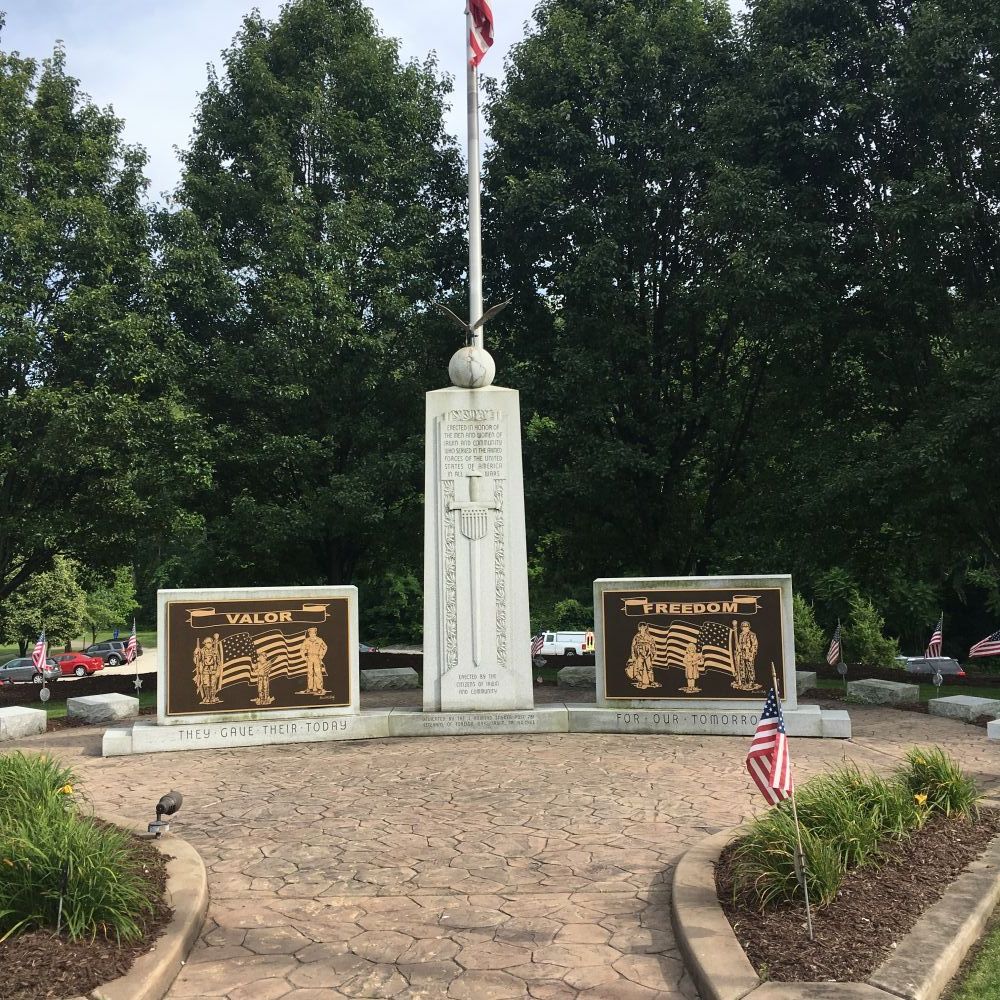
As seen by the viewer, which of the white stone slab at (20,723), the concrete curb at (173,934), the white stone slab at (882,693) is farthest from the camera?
the white stone slab at (882,693)

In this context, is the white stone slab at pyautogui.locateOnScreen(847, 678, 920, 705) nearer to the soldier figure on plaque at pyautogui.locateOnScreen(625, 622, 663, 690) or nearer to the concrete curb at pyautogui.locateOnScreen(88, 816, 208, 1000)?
the soldier figure on plaque at pyautogui.locateOnScreen(625, 622, 663, 690)

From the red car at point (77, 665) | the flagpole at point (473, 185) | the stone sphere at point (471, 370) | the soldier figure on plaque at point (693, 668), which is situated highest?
the flagpole at point (473, 185)

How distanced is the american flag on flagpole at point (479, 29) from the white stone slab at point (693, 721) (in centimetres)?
1002

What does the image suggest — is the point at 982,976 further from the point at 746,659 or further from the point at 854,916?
the point at 746,659

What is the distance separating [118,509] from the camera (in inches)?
656

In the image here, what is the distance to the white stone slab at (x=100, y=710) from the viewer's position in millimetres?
14086

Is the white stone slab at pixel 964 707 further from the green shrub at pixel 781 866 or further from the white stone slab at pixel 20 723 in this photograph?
the white stone slab at pixel 20 723

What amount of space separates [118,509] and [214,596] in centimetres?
Answer: 595

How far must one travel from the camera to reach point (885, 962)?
4.54 m

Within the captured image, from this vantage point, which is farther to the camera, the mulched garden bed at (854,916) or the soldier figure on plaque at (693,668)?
the soldier figure on plaque at (693,668)

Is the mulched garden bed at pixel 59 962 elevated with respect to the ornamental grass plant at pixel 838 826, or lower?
lower

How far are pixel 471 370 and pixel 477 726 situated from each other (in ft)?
16.5

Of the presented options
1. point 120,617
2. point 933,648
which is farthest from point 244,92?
point 120,617

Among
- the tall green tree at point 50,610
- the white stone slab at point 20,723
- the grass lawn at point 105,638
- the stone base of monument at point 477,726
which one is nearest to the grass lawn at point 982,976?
the stone base of monument at point 477,726
